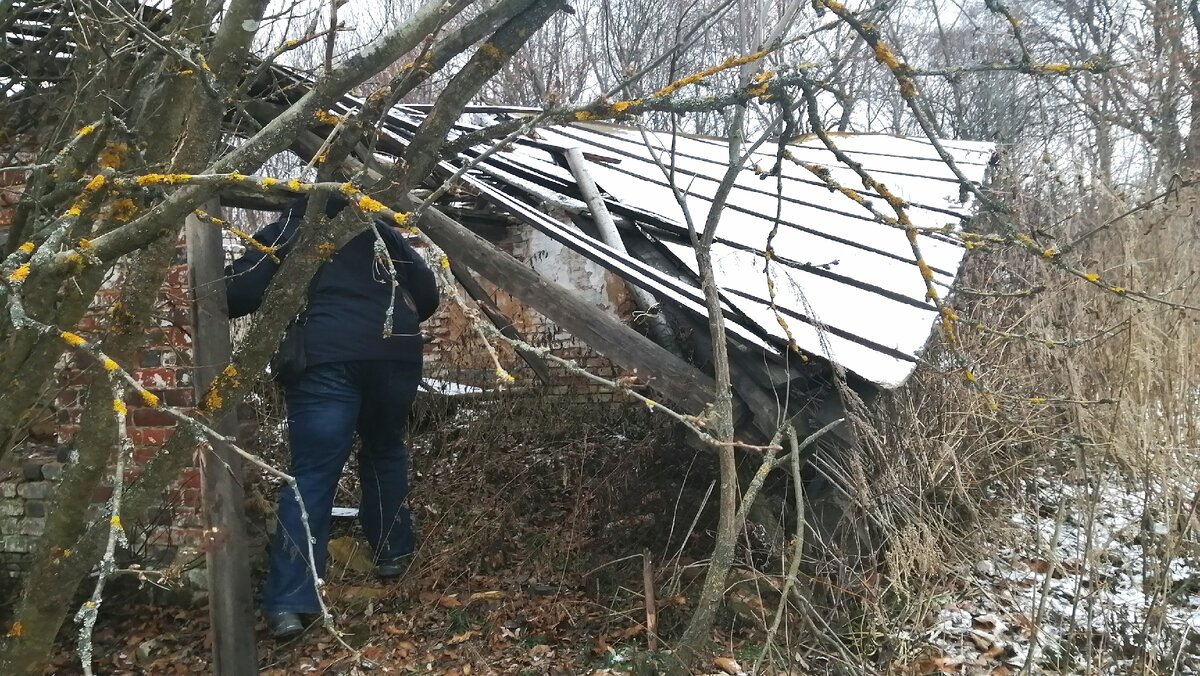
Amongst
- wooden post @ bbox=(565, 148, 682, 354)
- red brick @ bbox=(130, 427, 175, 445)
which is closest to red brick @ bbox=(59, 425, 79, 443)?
red brick @ bbox=(130, 427, 175, 445)

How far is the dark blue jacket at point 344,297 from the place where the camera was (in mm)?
3143

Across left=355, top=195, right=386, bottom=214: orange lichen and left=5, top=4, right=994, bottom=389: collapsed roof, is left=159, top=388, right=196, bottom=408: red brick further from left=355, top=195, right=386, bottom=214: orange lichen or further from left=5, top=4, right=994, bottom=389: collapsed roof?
left=355, top=195, right=386, bottom=214: orange lichen

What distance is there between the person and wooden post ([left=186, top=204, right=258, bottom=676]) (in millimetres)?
86

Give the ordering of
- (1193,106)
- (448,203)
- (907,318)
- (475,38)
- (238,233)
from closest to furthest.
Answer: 1. (475,38)
2. (238,233)
3. (907,318)
4. (448,203)
5. (1193,106)

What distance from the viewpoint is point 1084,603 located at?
3.11m

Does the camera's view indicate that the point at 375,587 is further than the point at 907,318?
Yes

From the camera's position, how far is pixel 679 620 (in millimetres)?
3256

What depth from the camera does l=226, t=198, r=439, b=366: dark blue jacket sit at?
10.3ft

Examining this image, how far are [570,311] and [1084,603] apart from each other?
86.5 inches

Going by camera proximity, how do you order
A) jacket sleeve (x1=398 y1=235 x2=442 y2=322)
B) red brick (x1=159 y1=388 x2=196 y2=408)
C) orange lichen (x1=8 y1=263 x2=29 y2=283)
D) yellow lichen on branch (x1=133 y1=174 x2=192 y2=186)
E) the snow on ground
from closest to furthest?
orange lichen (x1=8 y1=263 x2=29 y2=283)
yellow lichen on branch (x1=133 y1=174 x2=192 y2=186)
the snow on ground
jacket sleeve (x1=398 y1=235 x2=442 y2=322)
red brick (x1=159 y1=388 x2=196 y2=408)

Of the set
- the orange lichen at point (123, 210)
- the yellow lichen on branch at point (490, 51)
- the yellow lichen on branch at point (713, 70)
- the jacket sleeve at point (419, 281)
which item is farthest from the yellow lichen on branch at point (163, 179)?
the jacket sleeve at point (419, 281)

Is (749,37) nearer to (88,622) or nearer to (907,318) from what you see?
(907,318)

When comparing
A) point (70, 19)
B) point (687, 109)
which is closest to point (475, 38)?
point (687, 109)

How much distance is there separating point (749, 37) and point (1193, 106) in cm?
1003
